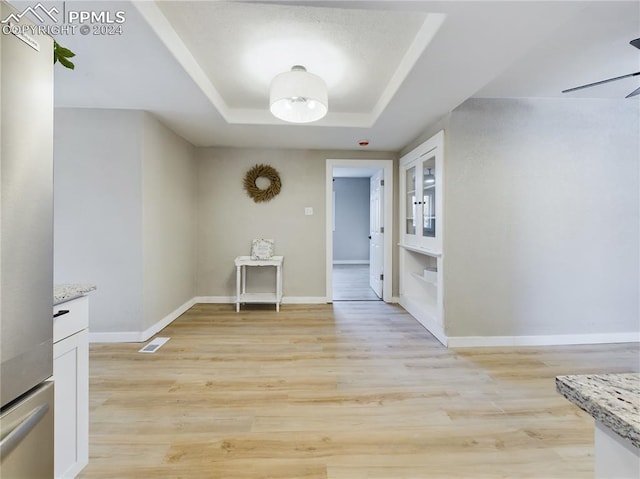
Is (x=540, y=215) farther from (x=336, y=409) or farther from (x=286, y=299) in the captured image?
(x=286, y=299)

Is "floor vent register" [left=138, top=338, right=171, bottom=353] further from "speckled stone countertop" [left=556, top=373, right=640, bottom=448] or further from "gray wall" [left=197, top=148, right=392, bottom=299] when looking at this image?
"speckled stone countertop" [left=556, top=373, right=640, bottom=448]

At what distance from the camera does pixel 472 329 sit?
2.74 m

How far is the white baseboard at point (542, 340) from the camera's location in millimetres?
2730

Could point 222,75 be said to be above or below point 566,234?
above

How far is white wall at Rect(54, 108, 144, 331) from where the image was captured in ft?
8.79

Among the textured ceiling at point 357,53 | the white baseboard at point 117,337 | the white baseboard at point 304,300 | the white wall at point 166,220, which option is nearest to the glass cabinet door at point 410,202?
the textured ceiling at point 357,53

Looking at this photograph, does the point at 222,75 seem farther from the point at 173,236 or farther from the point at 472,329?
the point at 472,329

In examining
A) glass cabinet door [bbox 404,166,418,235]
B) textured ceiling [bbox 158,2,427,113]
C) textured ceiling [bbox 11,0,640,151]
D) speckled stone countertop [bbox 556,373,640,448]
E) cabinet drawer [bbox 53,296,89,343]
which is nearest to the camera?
speckled stone countertop [bbox 556,373,640,448]

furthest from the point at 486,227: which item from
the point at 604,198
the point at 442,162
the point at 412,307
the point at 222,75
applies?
the point at 222,75

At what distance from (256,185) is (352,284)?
104 inches

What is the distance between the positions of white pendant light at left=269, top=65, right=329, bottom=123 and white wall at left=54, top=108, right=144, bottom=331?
57.5 inches

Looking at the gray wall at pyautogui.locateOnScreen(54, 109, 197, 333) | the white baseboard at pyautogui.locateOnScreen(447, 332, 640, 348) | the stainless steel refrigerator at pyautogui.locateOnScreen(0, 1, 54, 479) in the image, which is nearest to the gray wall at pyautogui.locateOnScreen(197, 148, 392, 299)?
the gray wall at pyautogui.locateOnScreen(54, 109, 197, 333)

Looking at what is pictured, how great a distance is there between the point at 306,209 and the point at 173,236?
174cm

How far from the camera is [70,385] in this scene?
1.18 m
